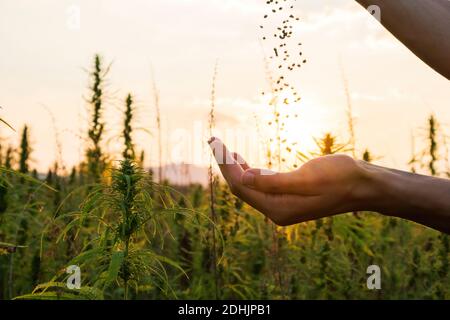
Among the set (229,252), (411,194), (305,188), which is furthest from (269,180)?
(229,252)

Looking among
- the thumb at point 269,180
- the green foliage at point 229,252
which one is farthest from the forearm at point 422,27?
the green foliage at point 229,252

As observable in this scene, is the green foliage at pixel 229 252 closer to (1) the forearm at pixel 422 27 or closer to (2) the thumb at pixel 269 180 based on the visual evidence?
(2) the thumb at pixel 269 180

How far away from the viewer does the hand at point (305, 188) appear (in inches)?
85.2

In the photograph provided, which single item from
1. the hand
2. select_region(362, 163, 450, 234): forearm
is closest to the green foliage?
the hand

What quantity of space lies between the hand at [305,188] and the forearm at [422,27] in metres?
0.42

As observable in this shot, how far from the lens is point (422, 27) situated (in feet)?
6.85

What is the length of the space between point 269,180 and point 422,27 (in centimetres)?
72

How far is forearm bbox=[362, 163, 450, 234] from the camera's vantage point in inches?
83.2

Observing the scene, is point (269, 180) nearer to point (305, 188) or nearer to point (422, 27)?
point (305, 188)

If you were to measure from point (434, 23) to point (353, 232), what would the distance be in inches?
88.1

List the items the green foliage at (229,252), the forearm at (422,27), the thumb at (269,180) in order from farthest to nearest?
1. the green foliage at (229,252)
2. the thumb at (269,180)
3. the forearm at (422,27)

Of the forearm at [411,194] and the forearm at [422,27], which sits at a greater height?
the forearm at [422,27]

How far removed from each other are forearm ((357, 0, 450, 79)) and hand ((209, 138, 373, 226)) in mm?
420
